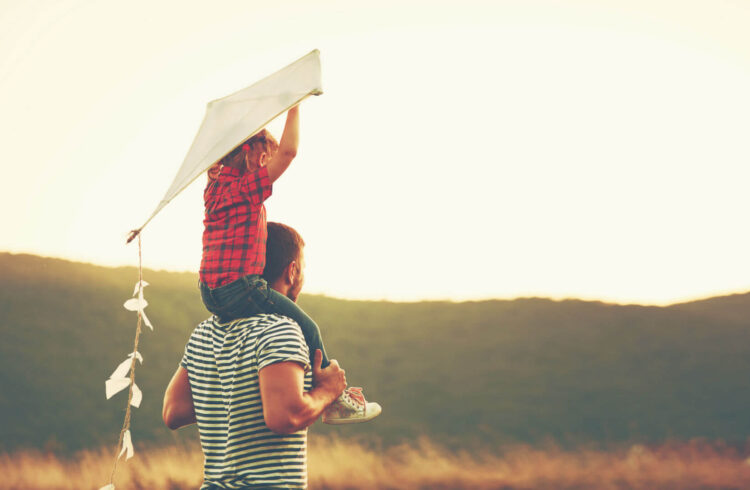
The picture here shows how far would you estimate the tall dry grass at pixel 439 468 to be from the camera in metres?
9.58

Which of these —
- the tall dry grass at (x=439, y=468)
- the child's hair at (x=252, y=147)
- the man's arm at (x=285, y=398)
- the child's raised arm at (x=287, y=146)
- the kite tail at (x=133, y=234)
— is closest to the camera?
the man's arm at (x=285, y=398)

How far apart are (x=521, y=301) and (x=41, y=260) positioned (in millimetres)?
7455

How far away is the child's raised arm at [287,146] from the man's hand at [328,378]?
53 cm

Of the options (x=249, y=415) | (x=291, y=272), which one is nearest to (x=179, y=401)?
(x=249, y=415)

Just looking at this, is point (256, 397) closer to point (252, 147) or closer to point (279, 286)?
point (279, 286)

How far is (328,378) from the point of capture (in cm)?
211

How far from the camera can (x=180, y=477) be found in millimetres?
9492

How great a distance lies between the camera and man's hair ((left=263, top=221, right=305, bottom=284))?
2.28 metres

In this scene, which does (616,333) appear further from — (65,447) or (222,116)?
(222,116)

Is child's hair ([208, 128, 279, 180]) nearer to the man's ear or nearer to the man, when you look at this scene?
the man's ear

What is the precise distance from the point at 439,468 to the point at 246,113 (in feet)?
30.2

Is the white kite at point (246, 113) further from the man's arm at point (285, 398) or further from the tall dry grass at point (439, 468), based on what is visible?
the tall dry grass at point (439, 468)

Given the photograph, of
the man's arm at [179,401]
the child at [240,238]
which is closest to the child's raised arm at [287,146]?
the child at [240,238]

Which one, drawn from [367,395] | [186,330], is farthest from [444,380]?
[186,330]
